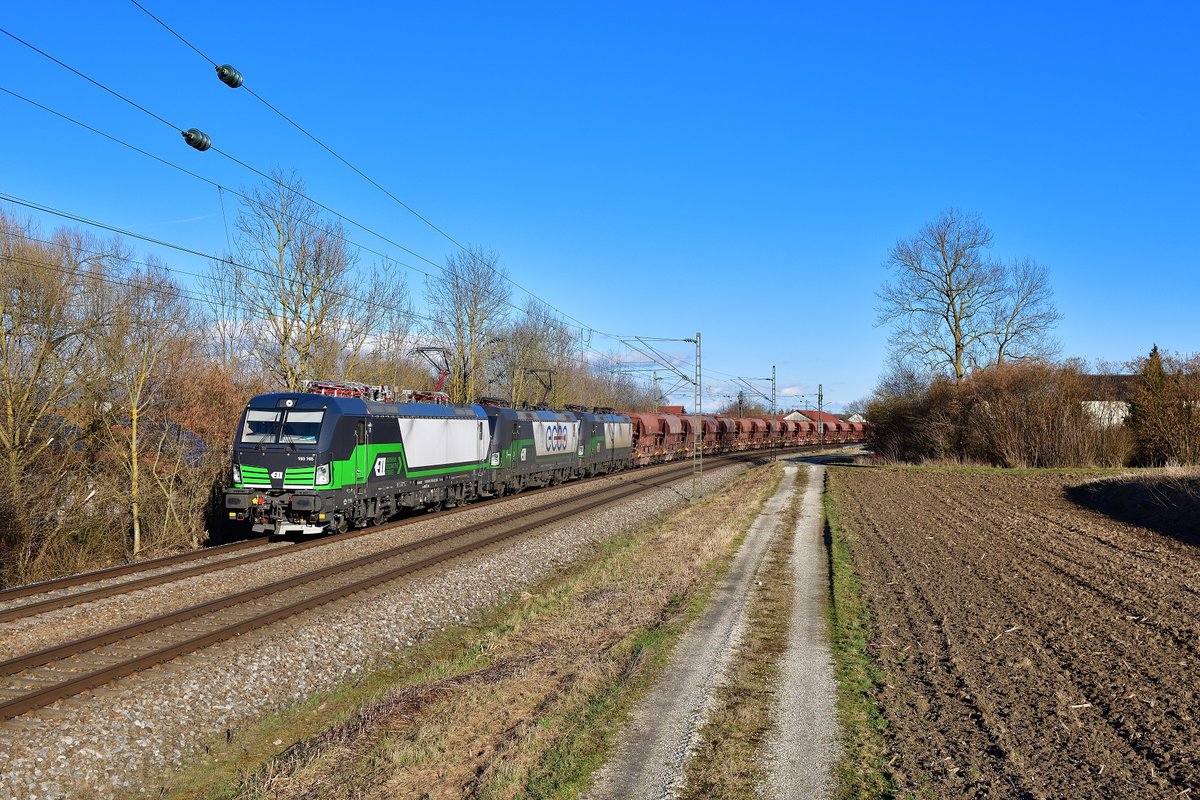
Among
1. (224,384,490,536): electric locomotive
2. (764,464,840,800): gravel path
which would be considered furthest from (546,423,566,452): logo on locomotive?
(764,464,840,800): gravel path

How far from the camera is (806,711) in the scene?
24.9 feet

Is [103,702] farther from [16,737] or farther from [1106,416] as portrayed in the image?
[1106,416]

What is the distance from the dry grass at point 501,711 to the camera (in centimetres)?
639

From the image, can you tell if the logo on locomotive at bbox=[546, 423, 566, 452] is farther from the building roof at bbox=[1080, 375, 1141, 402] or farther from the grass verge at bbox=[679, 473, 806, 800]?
the building roof at bbox=[1080, 375, 1141, 402]

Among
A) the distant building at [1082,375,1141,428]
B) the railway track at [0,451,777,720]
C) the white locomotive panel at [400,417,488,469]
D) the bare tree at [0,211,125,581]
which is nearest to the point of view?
the railway track at [0,451,777,720]

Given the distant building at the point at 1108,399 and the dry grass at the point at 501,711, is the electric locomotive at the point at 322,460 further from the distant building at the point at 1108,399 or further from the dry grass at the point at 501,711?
the distant building at the point at 1108,399

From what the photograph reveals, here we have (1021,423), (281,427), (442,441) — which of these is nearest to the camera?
(281,427)

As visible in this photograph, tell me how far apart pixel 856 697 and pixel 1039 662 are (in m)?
2.33

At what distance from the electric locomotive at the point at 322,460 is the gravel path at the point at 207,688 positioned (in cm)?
376

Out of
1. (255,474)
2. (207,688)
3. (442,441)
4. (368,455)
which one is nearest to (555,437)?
(442,441)

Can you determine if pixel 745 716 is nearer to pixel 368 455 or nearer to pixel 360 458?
pixel 360 458

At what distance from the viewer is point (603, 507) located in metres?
26.7

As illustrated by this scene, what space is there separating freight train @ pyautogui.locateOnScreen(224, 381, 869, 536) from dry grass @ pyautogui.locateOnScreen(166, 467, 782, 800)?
656 centimetres

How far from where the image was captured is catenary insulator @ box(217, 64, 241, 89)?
1023 cm
